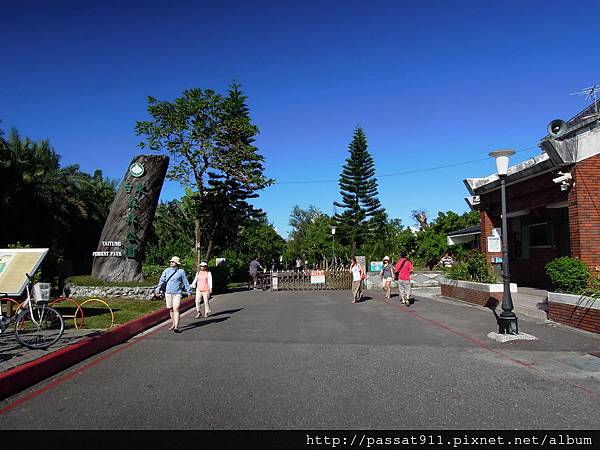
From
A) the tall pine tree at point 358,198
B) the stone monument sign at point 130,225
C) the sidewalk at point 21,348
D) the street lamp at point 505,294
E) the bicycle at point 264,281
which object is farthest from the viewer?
the tall pine tree at point 358,198

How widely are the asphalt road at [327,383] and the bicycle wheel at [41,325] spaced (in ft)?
2.86

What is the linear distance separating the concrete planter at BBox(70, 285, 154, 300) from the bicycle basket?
23.5ft

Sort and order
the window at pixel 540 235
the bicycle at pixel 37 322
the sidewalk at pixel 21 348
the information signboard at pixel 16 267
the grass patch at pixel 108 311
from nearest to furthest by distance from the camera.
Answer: the sidewalk at pixel 21 348 → the bicycle at pixel 37 322 → the information signboard at pixel 16 267 → the grass patch at pixel 108 311 → the window at pixel 540 235

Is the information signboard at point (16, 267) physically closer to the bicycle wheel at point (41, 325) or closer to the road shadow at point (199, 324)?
the bicycle wheel at point (41, 325)

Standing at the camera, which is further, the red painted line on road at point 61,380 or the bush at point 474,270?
the bush at point 474,270

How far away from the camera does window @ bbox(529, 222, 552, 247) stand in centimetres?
1528

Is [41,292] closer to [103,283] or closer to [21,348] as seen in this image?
[21,348]

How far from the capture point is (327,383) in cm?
583

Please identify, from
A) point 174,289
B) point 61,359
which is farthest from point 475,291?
point 61,359

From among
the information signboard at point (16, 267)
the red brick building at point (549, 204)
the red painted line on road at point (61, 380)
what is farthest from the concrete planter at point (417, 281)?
the information signboard at point (16, 267)

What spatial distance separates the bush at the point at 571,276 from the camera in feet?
32.1

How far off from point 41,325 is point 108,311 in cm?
439

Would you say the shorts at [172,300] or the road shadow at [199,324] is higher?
the shorts at [172,300]
